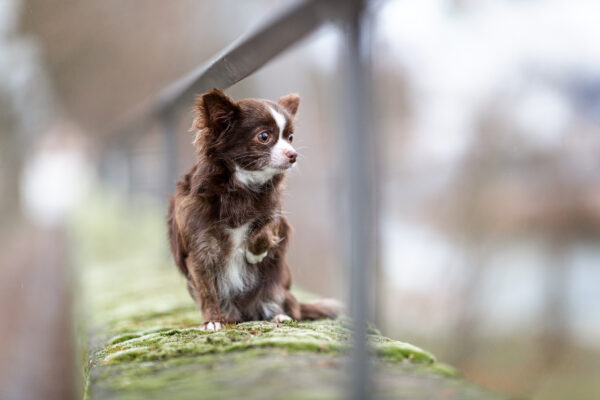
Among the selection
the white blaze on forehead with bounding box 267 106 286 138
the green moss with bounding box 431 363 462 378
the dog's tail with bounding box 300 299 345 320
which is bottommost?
the green moss with bounding box 431 363 462 378

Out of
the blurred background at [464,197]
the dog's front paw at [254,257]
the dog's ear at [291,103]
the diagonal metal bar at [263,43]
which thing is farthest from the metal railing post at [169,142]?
the dog's ear at [291,103]

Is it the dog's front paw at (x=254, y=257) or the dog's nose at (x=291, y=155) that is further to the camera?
the dog's front paw at (x=254, y=257)

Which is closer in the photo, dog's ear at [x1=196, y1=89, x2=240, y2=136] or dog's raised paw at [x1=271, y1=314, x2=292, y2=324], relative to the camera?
dog's ear at [x1=196, y1=89, x2=240, y2=136]

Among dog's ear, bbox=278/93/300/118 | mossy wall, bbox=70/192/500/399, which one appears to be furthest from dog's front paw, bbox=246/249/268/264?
dog's ear, bbox=278/93/300/118

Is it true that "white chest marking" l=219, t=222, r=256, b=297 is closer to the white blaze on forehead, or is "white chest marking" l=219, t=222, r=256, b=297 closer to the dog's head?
the dog's head

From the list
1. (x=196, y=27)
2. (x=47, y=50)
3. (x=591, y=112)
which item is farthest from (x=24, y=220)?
(x=591, y=112)

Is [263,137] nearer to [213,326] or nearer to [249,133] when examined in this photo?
[249,133]

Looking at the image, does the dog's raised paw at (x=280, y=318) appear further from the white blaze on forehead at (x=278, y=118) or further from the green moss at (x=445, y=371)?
the white blaze on forehead at (x=278, y=118)
